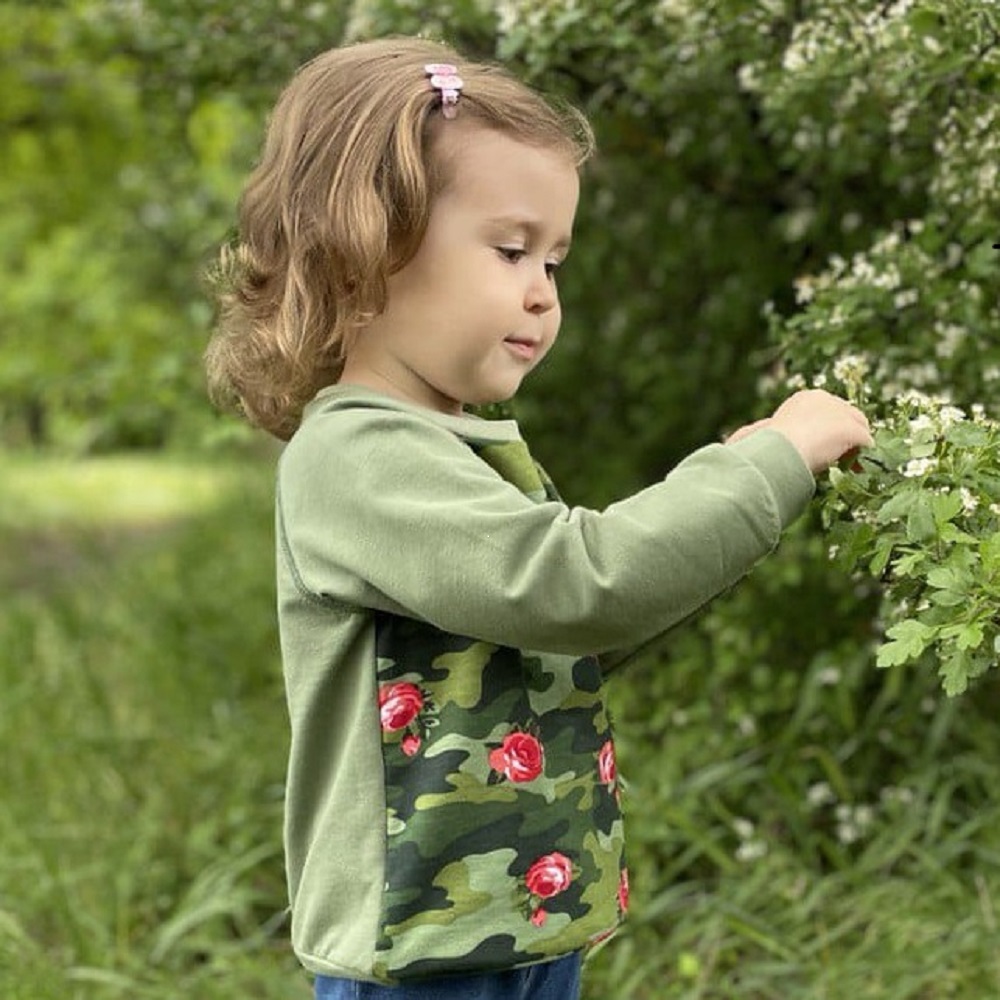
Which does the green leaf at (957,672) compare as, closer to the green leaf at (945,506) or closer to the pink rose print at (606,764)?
the green leaf at (945,506)

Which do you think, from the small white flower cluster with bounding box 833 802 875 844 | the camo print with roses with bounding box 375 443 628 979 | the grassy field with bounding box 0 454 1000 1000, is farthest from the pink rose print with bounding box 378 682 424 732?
the small white flower cluster with bounding box 833 802 875 844

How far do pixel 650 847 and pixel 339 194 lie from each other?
2.19 metres

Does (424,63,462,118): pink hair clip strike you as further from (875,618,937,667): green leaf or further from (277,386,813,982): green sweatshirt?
(875,618,937,667): green leaf

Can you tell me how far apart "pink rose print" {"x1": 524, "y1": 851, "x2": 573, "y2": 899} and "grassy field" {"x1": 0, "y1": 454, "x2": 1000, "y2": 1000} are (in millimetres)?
1393

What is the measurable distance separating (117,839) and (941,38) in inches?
97.6

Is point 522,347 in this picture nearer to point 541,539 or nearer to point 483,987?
point 541,539

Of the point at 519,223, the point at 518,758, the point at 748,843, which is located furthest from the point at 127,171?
the point at 518,758

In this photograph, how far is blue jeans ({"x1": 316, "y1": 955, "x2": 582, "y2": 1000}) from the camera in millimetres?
1920

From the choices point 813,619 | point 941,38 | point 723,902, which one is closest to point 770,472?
point 941,38

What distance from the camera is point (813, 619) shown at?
4.19m

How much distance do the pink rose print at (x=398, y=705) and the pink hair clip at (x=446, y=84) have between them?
23.1 inches

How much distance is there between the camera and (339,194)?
1.95 metres

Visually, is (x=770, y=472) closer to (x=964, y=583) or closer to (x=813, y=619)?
(x=964, y=583)

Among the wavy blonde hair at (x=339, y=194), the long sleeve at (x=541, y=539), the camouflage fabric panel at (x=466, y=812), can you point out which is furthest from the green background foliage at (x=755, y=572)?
the wavy blonde hair at (x=339, y=194)
